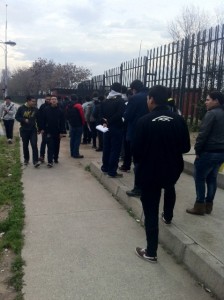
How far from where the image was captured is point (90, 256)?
4.18 metres

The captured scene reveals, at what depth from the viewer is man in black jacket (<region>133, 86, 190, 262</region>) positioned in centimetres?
381

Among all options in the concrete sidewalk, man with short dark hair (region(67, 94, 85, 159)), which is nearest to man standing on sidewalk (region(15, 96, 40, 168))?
man with short dark hair (region(67, 94, 85, 159))

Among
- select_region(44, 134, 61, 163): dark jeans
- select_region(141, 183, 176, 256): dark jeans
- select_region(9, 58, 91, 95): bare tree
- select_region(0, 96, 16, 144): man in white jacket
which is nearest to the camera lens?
select_region(141, 183, 176, 256): dark jeans

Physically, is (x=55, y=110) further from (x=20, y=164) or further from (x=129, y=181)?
(x=129, y=181)

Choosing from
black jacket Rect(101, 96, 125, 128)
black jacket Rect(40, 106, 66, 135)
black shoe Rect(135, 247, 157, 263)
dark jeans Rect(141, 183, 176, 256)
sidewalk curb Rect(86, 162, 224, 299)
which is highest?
black jacket Rect(101, 96, 125, 128)

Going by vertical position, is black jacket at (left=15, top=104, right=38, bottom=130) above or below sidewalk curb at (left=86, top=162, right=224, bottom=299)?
above

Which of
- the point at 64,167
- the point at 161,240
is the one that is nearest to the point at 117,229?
the point at 161,240

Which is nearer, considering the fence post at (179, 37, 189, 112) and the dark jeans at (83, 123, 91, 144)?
the fence post at (179, 37, 189, 112)

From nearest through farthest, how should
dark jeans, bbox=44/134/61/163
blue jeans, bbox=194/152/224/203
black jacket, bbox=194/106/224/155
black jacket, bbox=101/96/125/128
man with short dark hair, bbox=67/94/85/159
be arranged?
black jacket, bbox=194/106/224/155
blue jeans, bbox=194/152/224/203
black jacket, bbox=101/96/125/128
dark jeans, bbox=44/134/61/163
man with short dark hair, bbox=67/94/85/159

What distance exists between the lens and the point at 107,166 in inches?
297

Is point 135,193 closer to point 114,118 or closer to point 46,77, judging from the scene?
point 114,118

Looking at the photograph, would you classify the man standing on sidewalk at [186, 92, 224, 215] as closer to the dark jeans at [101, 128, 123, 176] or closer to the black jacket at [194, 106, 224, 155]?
the black jacket at [194, 106, 224, 155]

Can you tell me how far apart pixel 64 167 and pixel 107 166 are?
2311 mm

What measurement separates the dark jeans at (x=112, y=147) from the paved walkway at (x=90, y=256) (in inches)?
12.1
